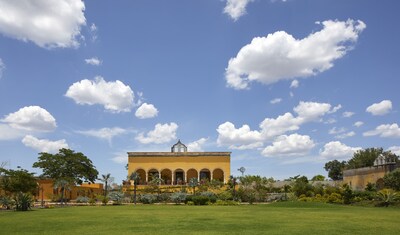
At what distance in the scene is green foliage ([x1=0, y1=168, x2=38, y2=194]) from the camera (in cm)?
4159

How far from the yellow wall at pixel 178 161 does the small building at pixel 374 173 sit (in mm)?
17578

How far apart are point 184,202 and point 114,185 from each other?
30715 mm

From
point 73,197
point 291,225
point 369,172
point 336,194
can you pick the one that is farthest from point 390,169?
point 73,197

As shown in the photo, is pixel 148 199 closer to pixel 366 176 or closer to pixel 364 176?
pixel 366 176

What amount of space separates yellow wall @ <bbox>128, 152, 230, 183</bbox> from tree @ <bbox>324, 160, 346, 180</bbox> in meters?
35.2

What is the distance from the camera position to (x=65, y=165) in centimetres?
5222

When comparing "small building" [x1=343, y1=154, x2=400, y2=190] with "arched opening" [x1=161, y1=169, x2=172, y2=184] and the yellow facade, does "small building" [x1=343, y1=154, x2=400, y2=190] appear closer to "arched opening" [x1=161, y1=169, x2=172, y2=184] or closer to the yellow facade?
the yellow facade

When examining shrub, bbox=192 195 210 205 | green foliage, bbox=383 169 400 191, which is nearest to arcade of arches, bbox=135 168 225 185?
shrub, bbox=192 195 210 205

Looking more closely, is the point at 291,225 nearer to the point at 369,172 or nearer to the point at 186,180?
the point at 369,172

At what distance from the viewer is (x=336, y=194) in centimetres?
3806

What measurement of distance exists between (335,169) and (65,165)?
188 ft

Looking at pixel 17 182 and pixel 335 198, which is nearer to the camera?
pixel 335 198

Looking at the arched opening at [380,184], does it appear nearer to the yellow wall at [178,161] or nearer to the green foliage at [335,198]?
the green foliage at [335,198]

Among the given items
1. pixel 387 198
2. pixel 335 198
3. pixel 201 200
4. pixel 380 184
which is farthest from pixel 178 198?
pixel 380 184
